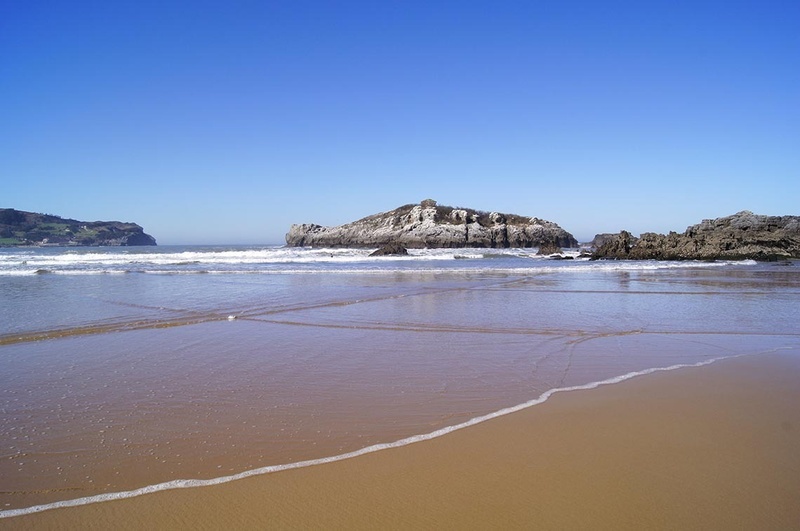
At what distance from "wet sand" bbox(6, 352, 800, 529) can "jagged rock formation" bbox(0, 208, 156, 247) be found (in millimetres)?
108277

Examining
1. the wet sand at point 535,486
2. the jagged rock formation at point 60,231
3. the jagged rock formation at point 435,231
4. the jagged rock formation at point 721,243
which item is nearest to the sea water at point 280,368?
the wet sand at point 535,486

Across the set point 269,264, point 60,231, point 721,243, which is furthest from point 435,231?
point 60,231

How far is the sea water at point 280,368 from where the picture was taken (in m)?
3.74

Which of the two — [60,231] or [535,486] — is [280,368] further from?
[60,231]

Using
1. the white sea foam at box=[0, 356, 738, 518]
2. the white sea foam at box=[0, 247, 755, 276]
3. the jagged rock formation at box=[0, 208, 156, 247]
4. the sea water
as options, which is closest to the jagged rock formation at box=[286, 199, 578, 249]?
the white sea foam at box=[0, 247, 755, 276]

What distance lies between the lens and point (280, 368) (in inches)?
254

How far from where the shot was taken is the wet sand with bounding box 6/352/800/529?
114 inches

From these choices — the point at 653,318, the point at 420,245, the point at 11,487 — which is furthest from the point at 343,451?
the point at 420,245

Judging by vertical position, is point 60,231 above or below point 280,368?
above

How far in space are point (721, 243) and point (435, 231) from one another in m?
36.3

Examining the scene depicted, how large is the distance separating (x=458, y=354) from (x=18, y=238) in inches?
4682

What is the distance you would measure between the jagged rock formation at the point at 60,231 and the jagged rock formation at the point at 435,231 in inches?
2164

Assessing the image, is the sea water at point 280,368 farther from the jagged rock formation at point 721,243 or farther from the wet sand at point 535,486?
the jagged rock formation at point 721,243

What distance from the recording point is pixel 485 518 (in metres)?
2.89
